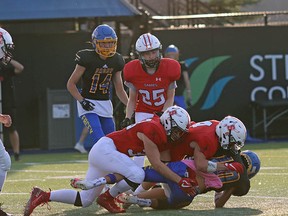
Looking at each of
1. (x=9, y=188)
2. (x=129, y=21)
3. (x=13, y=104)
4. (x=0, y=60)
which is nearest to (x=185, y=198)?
(x=0, y=60)

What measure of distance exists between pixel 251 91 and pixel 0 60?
33.2 ft

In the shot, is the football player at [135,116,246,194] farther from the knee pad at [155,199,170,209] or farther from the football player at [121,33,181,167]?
the football player at [121,33,181,167]

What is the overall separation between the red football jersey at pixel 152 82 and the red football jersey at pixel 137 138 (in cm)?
155

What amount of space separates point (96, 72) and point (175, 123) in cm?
230

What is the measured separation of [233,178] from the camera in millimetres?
8625

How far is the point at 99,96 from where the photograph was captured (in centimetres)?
1038

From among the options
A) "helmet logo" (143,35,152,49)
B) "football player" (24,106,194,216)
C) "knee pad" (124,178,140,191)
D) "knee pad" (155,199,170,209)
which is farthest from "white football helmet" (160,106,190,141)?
"helmet logo" (143,35,152,49)

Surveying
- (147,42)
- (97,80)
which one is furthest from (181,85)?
(147,42)

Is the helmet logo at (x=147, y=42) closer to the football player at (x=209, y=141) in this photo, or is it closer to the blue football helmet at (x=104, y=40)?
the blue football helmet at (x=104, y=40)

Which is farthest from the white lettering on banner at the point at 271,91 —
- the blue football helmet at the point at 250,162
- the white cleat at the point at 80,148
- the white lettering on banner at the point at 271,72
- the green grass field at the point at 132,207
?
the blue football helmet at the point at 250,162

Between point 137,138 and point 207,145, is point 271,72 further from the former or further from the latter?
point 137,138

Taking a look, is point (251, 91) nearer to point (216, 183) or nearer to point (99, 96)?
point (99, 96)

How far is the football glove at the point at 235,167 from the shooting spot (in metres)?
8.63

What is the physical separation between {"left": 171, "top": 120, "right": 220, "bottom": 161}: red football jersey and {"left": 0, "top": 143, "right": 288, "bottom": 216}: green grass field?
502 millimetres
